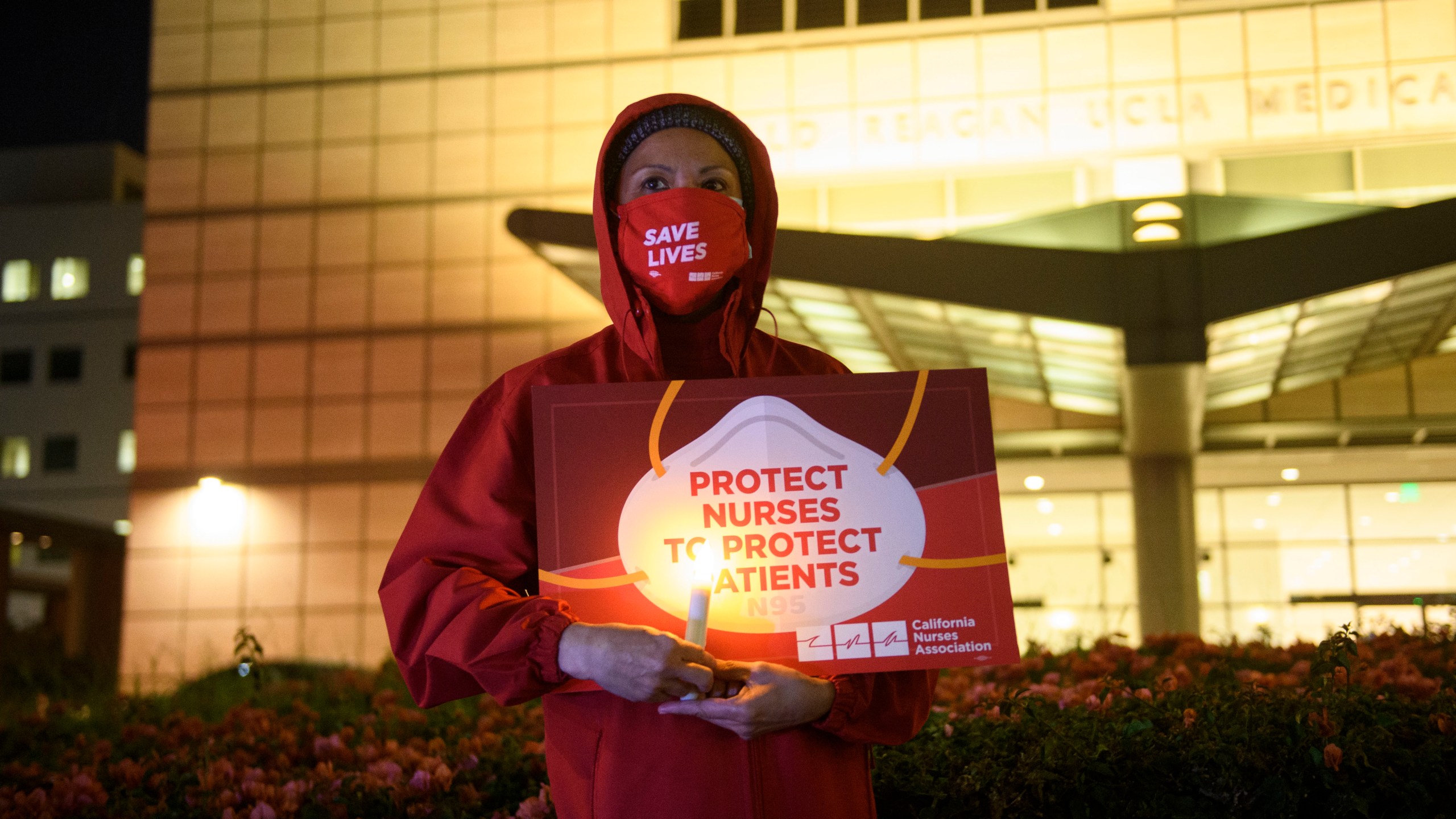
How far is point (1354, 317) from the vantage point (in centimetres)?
1664

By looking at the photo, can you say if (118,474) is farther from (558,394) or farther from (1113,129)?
(558,394)

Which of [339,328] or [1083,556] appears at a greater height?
[339,328]

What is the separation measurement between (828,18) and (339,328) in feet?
38.2

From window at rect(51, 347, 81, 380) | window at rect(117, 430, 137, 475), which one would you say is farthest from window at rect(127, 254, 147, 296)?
window at rect(117, 430, 137, 475)

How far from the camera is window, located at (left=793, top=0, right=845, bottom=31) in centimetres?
2552

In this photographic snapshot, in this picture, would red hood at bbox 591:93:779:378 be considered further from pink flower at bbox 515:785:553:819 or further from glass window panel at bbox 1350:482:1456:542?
glass window panel at bbox 1350:482:1456:542

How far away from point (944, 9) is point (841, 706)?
24.5 metres

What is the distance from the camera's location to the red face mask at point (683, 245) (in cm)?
277

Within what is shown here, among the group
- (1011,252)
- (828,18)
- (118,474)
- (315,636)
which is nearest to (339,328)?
(315,636)

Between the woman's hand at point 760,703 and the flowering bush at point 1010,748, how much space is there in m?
1.86

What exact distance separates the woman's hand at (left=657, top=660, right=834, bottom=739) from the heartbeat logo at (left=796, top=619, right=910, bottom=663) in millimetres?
57

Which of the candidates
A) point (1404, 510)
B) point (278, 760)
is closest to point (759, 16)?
point (1404, 510)

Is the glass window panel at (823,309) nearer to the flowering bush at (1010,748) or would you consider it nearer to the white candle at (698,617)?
the flowering bush at (1010,748)

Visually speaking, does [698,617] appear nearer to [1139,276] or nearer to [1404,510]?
[1139,276]
